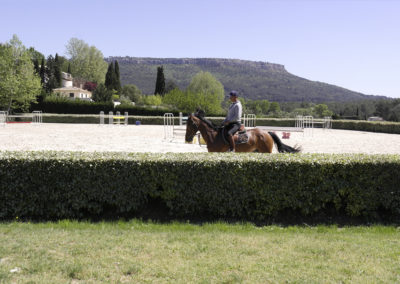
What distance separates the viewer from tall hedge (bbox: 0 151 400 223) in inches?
227

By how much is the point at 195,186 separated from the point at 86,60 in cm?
9005

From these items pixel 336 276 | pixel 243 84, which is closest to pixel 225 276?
pixel 336 276

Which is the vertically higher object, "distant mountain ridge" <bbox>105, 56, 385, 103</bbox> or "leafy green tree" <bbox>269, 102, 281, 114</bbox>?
"distant mountain ridge" <bbox>105, 56, 385, 103</bbox>

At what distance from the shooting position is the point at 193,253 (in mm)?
4168

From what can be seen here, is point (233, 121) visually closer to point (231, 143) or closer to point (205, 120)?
point (231, 143)

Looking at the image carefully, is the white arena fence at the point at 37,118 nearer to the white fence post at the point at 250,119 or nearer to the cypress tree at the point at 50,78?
the white fence post at the point at 250,119

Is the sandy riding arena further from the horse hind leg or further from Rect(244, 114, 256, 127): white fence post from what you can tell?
Rect(244, 114, 256, 127): white fence post

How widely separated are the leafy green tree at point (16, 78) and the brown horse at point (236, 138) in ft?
137

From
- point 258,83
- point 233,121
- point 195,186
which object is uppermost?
point 258,83

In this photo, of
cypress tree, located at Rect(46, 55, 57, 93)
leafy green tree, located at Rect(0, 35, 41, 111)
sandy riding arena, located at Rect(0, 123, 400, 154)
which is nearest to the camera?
sandy riding arena, located at Rect(0, 123, 400, 154)

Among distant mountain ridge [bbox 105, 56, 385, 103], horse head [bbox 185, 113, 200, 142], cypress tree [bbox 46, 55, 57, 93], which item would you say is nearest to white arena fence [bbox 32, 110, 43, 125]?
horse head [bbox 185, 113, 200, 142]

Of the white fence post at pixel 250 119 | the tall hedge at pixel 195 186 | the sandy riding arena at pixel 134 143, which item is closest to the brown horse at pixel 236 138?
the tall hedge at pixel 195 186

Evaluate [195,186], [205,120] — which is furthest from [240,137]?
[195,186]

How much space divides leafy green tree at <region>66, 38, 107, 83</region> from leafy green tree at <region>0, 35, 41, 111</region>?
3936 centimetres
